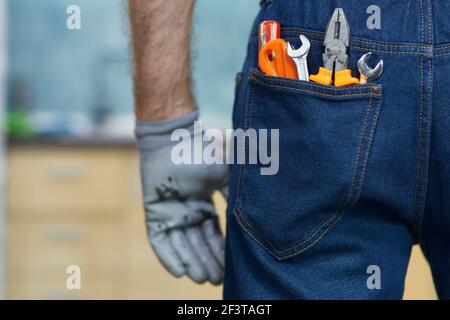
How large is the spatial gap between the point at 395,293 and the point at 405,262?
4 centimetres

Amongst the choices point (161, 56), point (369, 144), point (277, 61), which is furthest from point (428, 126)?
point (161, 56)

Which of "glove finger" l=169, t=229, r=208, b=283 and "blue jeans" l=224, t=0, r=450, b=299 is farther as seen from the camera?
"glove finger" l=169, t=229, r=208, b=283

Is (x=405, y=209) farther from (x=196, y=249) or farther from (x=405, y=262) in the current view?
(x=196, y=249)

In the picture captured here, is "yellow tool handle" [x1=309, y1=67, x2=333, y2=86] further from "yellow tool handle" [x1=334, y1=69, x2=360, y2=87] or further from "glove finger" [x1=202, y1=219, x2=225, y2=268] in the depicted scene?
"glove finger" [x1=202, y1=219, x2=225, y2=268]

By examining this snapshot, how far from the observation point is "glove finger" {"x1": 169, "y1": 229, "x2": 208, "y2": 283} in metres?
1.09

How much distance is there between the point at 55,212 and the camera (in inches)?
104

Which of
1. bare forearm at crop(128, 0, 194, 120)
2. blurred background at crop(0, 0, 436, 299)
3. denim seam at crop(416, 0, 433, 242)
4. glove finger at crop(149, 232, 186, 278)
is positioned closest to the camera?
denim seam at crop(416, 0, 433, 242)

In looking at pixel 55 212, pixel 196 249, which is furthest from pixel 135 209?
pixel 196 249

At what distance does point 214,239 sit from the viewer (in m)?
1.12

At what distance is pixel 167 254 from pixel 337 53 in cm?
40

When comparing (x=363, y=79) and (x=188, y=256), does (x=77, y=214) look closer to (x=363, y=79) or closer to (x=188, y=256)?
(x=188, y=256)

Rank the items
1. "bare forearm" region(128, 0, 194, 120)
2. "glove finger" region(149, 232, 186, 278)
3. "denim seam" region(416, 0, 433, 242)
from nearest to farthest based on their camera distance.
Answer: "denim seam" region(416, 0, 433, 242), "bare forearm" region(128, 0, 194, 120), "glove finger" region(149, 232, 186, 278)

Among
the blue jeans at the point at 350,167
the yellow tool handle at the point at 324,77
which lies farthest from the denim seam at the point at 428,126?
the yellow tool handle at the point at 324,77

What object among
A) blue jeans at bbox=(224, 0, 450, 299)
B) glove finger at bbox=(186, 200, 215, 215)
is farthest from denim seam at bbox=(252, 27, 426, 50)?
glove finger at bbox=(186, 200, 215, 215)
